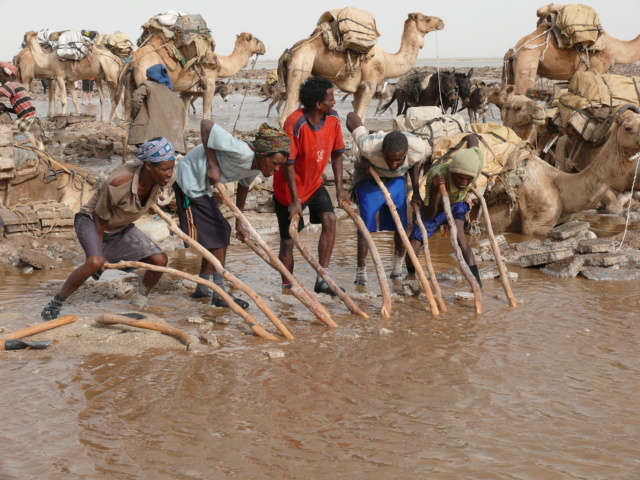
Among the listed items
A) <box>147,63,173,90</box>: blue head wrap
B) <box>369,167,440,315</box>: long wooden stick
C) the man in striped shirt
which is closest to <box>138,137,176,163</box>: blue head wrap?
<box>369,167,440,315</box>: long wooden stick

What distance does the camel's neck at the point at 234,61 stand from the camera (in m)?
15.5

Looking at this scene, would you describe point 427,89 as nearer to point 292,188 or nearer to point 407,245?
point 407,245

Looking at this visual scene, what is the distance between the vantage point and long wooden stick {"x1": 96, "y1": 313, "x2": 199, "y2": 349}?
15.3 ft

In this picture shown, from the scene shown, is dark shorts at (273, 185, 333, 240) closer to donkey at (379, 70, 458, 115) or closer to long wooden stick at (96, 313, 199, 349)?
long wooden stick at (96, 313, 199, 349)

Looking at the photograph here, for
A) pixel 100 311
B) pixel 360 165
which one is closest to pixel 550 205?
pixel 360 165

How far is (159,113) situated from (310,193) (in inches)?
151

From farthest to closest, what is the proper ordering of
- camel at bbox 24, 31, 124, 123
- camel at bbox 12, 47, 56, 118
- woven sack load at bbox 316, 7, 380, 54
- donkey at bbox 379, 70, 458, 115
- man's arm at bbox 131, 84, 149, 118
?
camel at bbox 12, 47, 56, 118, camel at bbox 24, 31, 124, 123, donkey at bbox 379, 70, 458, 115, woven sack load at bbox 316, 7, 380, 54, man's arm at bbox 131, 84, 149, 118

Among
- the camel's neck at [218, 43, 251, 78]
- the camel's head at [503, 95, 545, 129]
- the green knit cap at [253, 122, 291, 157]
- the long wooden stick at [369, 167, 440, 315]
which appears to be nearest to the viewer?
the green knit cap at [253, 122, 291, 157]

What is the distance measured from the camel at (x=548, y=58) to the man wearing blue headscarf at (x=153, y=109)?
6364mm

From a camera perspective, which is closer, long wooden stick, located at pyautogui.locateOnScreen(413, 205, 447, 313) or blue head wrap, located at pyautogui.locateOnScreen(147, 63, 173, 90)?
long wooden stick, located at pyautogui.locateOnScreen(413, 205, 447, 313)

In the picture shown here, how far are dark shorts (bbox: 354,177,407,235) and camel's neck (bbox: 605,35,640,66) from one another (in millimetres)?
8539

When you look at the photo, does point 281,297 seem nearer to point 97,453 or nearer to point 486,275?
point 486,275

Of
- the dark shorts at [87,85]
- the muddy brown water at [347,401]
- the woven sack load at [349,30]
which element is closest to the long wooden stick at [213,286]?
the muddy brown water at [347,401]

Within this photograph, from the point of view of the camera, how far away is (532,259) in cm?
705
